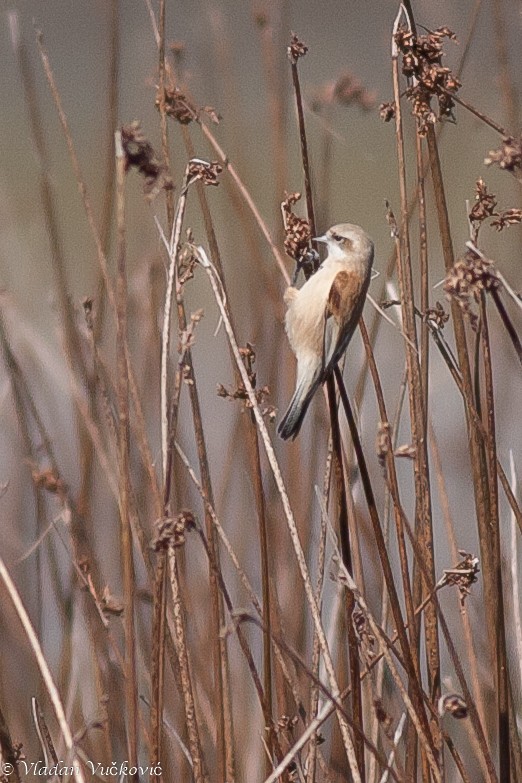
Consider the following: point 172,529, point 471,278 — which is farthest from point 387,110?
point 172,529

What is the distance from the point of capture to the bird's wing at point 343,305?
162 cm

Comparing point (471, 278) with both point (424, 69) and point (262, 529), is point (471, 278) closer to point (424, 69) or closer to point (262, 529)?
point (424, 69)

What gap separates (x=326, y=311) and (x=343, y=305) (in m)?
0.03

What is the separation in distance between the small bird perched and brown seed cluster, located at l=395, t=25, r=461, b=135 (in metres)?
0.27

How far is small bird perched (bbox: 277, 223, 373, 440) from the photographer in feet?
5.18

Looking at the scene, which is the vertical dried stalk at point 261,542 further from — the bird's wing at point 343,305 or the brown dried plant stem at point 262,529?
the bird's wing at point 343,305

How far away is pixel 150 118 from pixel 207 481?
144 cm

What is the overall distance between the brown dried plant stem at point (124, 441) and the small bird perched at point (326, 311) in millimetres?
375

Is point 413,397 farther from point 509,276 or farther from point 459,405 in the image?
point 459,405

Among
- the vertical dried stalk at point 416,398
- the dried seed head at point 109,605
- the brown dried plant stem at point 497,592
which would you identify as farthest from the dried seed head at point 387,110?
the dried seed head at point 109,605

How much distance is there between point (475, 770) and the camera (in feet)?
7.96

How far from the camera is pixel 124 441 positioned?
120cm

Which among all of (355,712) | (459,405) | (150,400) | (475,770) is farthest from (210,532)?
(459,405)

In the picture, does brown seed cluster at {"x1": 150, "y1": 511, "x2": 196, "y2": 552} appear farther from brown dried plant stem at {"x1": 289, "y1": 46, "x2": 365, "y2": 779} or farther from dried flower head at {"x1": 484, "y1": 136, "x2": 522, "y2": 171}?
dried flower head at {"x1": 484, "y1": 136, "x2": 522, "y2": 171}
